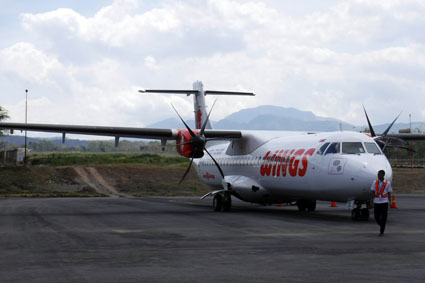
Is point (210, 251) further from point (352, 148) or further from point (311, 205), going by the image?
point (311, 205)

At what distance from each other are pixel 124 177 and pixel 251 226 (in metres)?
36.1

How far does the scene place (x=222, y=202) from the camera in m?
23.0

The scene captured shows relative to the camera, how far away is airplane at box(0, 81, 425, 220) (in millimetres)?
17344

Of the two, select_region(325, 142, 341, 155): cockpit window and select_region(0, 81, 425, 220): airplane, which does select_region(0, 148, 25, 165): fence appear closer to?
select_region(0, 81, 425, 220): airplane

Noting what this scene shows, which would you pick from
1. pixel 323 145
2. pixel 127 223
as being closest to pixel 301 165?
pixel 323 145

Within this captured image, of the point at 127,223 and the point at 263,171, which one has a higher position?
the point at 263,171

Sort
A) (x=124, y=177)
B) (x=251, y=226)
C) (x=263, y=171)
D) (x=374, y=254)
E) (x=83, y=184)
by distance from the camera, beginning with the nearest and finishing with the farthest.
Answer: (x=374, y=254), (x=251, y=226), (x=263, y=171), (x=83, y=184), (x=124, y=177)

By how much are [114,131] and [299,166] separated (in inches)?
327

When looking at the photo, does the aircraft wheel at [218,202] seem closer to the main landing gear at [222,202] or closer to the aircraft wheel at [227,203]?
the main landing gear at [222,202]

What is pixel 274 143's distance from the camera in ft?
75.2

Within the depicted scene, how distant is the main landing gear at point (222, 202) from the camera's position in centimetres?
2291

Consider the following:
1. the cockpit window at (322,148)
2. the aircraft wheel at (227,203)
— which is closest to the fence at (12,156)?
the aircraft wheel at (227,203)

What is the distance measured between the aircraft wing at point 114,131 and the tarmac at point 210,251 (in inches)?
254

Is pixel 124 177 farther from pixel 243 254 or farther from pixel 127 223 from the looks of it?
pixel 243 254
